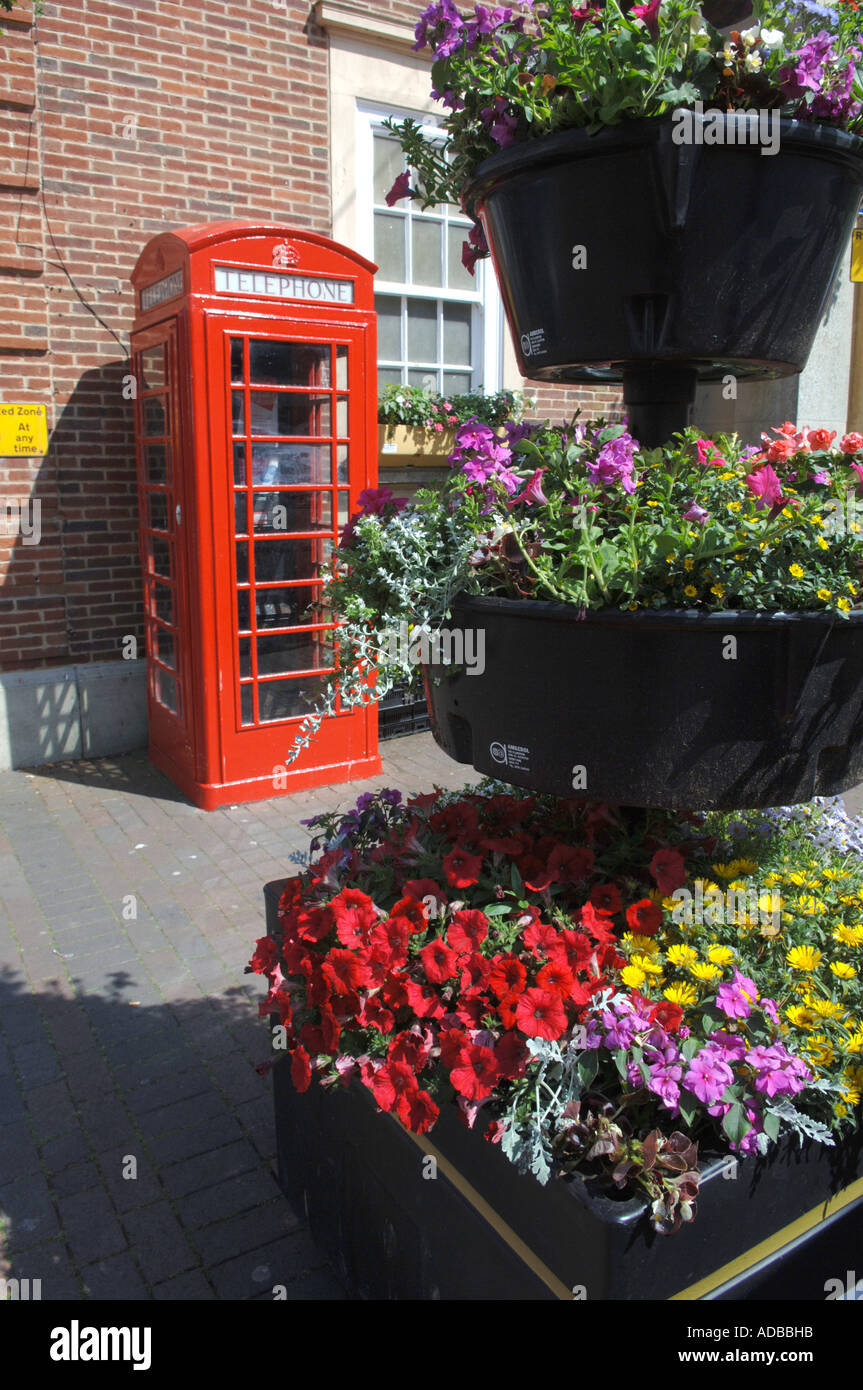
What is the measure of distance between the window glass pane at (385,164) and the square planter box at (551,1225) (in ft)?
22.2

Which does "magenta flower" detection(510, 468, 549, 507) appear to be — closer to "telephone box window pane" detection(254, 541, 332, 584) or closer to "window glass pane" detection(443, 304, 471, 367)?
"telephone box window pane" detection(254, 541, 332, 584)

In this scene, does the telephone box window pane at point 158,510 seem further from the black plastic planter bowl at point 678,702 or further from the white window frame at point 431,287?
the black plastic planter bowl at point 678,702

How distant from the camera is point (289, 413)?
5.62 meters

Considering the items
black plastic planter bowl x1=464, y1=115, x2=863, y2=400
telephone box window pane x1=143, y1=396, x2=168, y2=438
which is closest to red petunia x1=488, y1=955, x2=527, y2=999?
black plastic planter bowl x1=464, y1=115, x2=863, y2=400

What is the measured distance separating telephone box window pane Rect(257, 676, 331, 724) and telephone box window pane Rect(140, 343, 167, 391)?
1.77 m

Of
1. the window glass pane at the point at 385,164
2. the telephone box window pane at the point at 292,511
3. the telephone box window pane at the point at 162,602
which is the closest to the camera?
the telephone box window pane at the point at 292,511

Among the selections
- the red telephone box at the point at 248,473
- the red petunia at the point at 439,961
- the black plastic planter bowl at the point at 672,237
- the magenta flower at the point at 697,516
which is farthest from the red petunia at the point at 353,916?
the red telephone box at the point at 248,473

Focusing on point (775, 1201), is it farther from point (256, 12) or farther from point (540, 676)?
point (256, 12)

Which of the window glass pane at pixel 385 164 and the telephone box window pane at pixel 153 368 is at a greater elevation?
the window glass pane at pixel 385 164

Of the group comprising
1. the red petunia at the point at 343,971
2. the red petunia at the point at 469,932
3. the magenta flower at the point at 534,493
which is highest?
the magenta flower at the point at 534,493

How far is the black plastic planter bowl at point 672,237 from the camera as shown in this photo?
168 centimetres

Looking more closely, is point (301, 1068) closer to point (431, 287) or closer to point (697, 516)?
point (697, 516)

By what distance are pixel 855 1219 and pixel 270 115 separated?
703 centimetres

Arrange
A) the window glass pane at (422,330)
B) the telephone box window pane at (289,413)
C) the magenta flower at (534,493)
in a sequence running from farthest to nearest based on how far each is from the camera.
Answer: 1. the window glass pane at (422,330)
2. the telephone box window pane at (289,413)
3. the magenta flower at (534,493)
